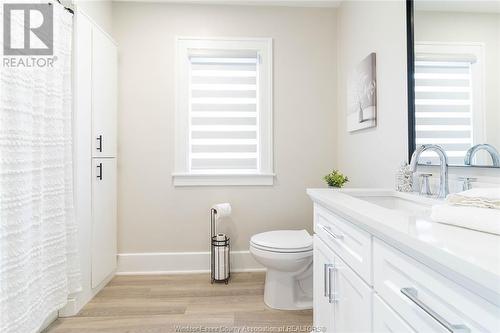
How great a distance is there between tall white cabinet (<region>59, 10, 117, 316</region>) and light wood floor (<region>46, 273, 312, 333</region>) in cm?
17

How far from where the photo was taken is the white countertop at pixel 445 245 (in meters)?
0.47

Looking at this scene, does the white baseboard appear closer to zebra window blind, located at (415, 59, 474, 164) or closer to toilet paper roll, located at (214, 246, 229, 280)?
toilet paper roll, located at (214, 246, 229, 280)

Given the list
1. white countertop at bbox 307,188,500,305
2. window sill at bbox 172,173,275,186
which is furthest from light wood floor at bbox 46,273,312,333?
white countertop at bbox 307,188,500,305

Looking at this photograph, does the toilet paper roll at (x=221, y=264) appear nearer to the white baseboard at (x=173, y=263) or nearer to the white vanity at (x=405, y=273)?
the white baseboard at (x=173, y=263)

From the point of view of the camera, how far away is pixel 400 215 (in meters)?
0.88

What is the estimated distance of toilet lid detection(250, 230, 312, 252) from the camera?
1883 mm

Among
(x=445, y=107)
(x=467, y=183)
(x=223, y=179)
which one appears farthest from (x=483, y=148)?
(x=223, y=179)

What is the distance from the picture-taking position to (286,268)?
1895 mm

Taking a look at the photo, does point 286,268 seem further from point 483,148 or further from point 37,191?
point 37,191

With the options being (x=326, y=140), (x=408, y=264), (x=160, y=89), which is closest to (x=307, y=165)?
(x=326, y=140)

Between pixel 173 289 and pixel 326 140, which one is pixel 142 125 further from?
pixel 326 140

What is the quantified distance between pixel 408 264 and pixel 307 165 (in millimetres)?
1994

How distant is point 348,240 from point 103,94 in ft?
6.90

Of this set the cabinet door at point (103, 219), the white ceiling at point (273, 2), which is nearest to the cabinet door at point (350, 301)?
the cabinet door at point (103, 219)
